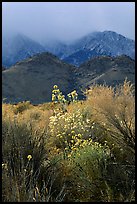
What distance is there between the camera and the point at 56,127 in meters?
8.81

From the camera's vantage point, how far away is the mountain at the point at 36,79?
78.7m

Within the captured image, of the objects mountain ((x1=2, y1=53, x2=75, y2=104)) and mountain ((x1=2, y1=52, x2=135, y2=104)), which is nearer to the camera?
mountain ((x1=2, y1=52, x2=135, y2=104))

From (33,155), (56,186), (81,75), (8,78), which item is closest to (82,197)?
(56,186)

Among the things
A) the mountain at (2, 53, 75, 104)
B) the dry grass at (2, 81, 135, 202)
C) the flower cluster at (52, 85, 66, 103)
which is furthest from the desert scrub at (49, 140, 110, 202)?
the mountain at (2, 53, 75, 104)

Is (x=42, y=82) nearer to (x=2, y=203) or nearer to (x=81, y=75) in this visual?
(x=81, y=75)

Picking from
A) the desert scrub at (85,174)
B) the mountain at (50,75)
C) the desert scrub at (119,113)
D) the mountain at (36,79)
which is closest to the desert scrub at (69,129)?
the desert scrub at (119,113)

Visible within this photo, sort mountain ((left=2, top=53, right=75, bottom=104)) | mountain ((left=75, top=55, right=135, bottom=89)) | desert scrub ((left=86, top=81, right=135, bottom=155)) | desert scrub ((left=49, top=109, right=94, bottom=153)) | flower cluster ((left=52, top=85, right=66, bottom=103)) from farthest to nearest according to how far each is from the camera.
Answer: mountain ((left=2, top=53, right=75, bottom=104)) → mountain ((left=75, top=55, right=135, bottom=89)) → flower cluster ((left=52, top=85, right=66, bottom=103)) → desert scrub ((left=49, top=109, right=94, bottom=153)) → desert scrub ((left=86, top=81, right=135, bottom=155))

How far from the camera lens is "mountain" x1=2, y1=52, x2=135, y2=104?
77812 mm

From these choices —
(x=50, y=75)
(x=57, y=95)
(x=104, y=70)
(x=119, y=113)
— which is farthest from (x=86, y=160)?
(x=50, y=75)

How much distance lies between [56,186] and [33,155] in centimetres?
64

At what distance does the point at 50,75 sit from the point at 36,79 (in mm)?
4003

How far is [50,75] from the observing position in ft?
297

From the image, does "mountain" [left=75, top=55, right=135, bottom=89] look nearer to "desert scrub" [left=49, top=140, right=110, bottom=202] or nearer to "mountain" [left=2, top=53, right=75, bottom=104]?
"mountain" [left=2, top=53, right=75, bottom=104]

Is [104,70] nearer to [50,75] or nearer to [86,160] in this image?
[50,75]
